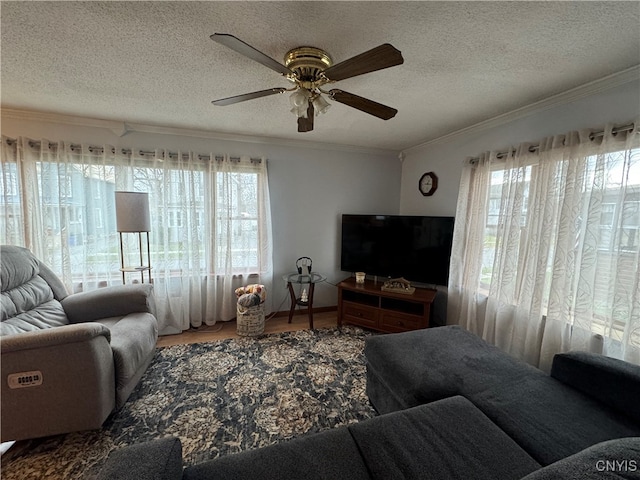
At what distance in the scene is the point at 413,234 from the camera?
10.2ft

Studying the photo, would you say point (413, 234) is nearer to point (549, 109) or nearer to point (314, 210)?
point (314, 210)

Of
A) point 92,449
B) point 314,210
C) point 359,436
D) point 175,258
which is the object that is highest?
point 314,210

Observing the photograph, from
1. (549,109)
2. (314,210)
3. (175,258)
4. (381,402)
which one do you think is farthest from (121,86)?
(549,109)

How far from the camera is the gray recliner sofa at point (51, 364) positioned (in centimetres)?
143

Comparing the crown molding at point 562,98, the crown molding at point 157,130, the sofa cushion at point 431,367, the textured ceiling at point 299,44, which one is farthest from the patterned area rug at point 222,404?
the crown molding at point 562,98

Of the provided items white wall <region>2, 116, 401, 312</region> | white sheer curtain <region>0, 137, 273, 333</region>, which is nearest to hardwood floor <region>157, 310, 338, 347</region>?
white sheer curtain <region>0, 137, 273, 333</region>

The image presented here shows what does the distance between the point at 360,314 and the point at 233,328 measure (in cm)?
155

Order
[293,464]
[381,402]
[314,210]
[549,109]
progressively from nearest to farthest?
1. [293,464]
2. [381,402]
3. [549,109]
4. [314,210]

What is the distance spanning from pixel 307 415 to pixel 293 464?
35.9 inches

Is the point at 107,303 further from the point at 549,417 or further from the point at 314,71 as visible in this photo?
the point at 549,417

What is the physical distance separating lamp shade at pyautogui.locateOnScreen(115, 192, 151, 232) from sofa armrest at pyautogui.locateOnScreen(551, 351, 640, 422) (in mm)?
3335

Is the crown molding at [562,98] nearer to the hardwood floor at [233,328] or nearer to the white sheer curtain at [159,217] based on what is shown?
the white sheer curtain at [159,217]

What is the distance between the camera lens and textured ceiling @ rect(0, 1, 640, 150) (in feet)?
3.83

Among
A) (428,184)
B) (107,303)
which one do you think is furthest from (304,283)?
(428,184)
